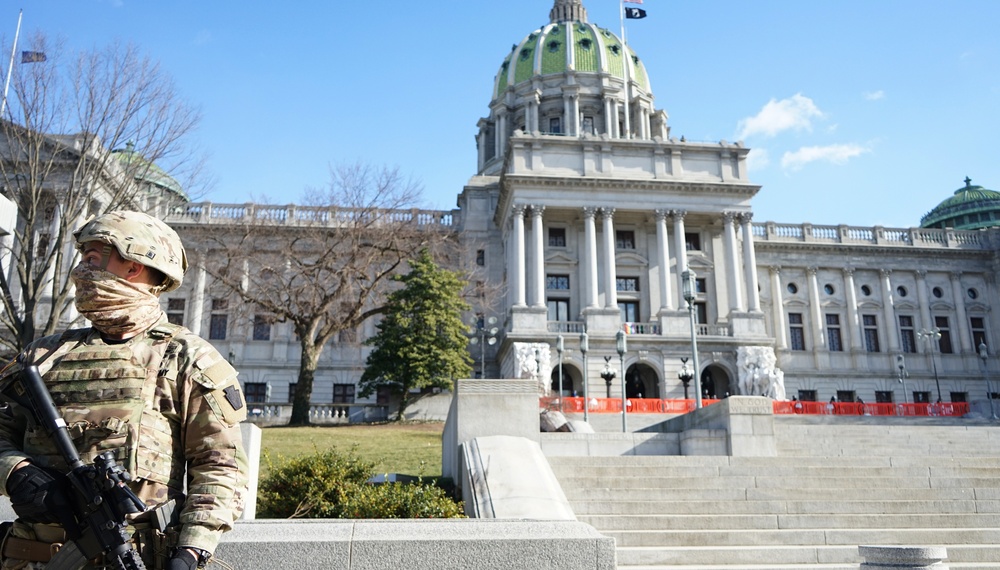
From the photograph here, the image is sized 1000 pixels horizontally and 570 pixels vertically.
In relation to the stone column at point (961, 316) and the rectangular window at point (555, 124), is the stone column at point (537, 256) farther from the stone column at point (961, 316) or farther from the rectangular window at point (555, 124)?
the stone column at point (961, 316)

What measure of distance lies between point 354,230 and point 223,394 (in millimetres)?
26571

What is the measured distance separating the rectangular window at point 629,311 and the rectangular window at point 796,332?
14.2 metres

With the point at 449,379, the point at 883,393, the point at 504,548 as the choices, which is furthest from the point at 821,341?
the point at 504,548

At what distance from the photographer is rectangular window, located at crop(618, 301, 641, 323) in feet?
152

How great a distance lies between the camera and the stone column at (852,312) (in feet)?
176

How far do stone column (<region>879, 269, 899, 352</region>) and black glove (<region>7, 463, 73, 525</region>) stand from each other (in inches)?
2317

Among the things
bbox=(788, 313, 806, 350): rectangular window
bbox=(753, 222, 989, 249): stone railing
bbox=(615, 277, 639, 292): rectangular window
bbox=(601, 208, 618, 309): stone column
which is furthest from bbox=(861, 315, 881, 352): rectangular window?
bbox=(601, 208, 618, 309): stone column

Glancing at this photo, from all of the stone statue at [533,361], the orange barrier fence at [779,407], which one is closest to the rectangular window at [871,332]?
the orange barrier fence at [779,407]

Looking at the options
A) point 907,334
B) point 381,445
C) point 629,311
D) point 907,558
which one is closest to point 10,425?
point 907,558

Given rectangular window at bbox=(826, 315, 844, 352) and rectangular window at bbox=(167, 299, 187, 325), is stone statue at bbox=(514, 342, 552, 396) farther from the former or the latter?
rectangular window at bbox=(826, 315, 844, 352)

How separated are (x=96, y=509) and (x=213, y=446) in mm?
491

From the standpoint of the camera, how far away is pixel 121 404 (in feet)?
9.91

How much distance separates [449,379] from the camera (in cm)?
3709

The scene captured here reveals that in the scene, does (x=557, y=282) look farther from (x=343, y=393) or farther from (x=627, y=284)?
(x=343, y=393)
